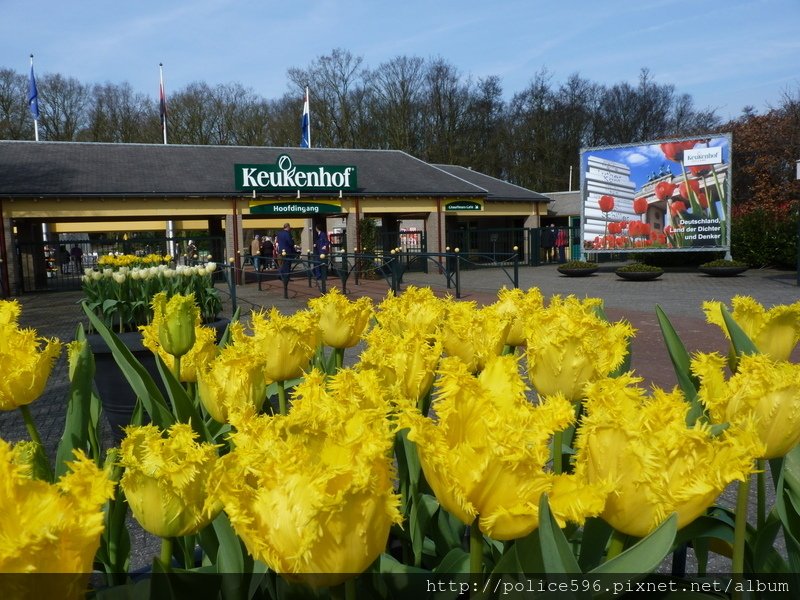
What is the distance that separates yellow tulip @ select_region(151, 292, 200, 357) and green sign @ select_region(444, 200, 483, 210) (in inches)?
1038

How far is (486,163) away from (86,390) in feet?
158

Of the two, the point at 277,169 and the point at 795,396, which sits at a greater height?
the point at 277,169

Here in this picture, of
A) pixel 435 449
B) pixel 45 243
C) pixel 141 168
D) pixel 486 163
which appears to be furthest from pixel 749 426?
pixel 486 163

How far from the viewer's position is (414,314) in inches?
78.5

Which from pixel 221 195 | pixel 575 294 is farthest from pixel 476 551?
pixel 221 195

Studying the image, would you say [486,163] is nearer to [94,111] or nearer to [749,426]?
[94,111]

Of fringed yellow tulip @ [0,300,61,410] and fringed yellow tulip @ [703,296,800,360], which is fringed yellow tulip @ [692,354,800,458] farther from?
fringed yellow tulip @ [0,300,61,410]

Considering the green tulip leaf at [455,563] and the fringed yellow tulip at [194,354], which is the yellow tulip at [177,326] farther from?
the green tulip leaf at [455,563]

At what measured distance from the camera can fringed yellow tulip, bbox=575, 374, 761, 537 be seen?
2.91 feet

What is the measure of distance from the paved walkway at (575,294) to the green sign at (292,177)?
379 cm

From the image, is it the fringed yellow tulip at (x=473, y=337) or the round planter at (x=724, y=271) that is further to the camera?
the round planter at (x=724, y=271)

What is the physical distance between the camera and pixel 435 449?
903mm

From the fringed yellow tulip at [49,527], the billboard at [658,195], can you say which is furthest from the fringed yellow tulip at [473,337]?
the billboard at [658,195]

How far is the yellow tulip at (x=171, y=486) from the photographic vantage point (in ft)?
3.11
